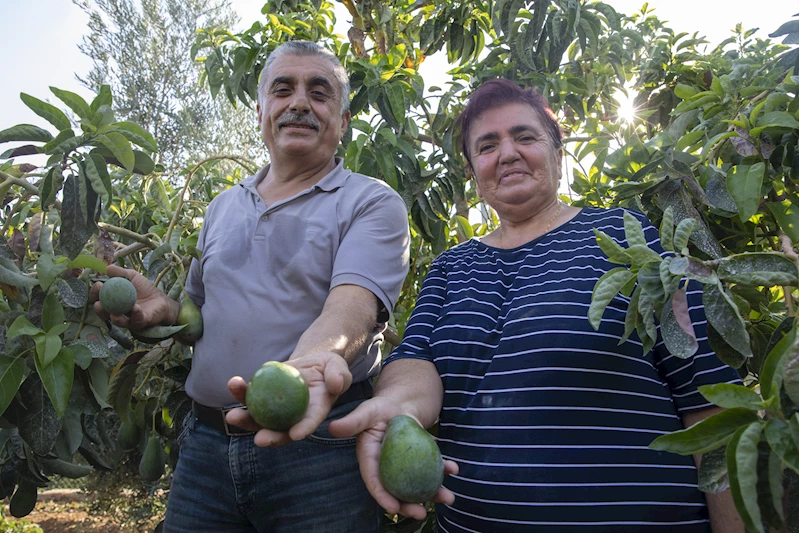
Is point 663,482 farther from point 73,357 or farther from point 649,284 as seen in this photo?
point 73,357

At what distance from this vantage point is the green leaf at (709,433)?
870mm

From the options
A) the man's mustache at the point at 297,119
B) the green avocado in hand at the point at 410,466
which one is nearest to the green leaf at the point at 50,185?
the man's mustache at the point at 297,119

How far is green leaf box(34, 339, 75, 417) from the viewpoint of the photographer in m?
1.49

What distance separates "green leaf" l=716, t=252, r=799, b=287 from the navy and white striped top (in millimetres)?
287

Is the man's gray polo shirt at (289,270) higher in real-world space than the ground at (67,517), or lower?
higher

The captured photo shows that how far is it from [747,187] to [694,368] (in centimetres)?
48

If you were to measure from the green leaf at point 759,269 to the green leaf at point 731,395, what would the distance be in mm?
238

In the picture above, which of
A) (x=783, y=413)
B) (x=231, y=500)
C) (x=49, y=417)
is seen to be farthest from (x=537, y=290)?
(x=49, y=417)

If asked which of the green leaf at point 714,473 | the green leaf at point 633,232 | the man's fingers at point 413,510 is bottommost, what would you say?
the man's fingers at point 413,510

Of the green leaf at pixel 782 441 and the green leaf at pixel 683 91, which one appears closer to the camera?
the green leaf at pixel 782 441

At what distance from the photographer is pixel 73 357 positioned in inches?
61.7

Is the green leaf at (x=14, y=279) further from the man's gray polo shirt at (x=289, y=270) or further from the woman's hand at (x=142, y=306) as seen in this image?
the man's gray polo shirt at (x=289, y=270)

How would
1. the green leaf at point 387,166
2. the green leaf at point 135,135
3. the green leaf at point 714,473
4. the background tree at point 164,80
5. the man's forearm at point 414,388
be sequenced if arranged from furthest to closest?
the background tree at point 164,80
the green leaf at point 387,166
the green leaf at point 135,135
the man's forearm at point 414,388
the green leaf at point 714,473

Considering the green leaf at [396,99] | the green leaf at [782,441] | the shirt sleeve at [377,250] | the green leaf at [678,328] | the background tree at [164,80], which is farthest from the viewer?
the background tree at [164,80]
